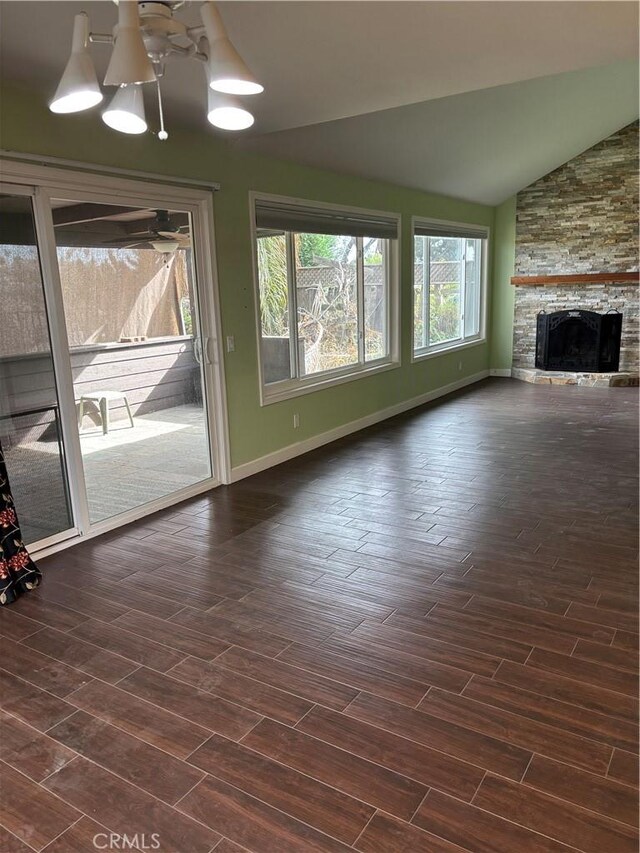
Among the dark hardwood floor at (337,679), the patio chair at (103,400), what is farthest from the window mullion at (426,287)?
the patio chair at (103,400)

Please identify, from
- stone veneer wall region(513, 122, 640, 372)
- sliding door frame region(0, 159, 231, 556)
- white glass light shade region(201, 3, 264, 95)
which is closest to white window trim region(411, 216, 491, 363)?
stone veneer wall region(513, 122, 640, 372)

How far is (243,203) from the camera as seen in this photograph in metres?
4.55

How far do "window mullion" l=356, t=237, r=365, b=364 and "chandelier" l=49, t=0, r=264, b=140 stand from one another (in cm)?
424

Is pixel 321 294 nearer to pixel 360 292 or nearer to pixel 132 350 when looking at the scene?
pixel 360 292

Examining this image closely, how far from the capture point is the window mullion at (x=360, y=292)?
243 inches

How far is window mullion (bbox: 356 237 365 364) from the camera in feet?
20.2

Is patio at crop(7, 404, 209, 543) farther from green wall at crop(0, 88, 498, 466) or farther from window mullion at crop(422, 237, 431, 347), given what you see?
window mullion at crop(422, 237, 431, 347)

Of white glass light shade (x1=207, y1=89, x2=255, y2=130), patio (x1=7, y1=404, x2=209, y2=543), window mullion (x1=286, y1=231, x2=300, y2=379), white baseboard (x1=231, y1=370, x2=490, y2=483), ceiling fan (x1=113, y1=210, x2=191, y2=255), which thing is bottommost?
white baseboard (x1=231, y1=370, x2=490, y2=483)

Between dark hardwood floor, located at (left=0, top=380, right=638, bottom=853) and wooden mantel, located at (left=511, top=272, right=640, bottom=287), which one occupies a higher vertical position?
wooden mantel, located at (left=511, top=272, right=640, bottom=287)

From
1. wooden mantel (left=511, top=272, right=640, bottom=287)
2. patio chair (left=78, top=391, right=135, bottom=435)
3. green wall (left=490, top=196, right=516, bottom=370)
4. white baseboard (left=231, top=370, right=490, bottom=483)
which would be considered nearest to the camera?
patio chair (left=78, top=391, right=135, bottom=435)

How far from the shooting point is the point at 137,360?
403 cm

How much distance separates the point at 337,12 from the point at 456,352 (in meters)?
6.10

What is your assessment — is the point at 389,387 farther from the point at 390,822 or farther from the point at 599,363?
the point at 390,822

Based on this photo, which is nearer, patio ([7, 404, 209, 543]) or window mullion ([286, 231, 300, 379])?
patio ([7, 404, 209, 543])
